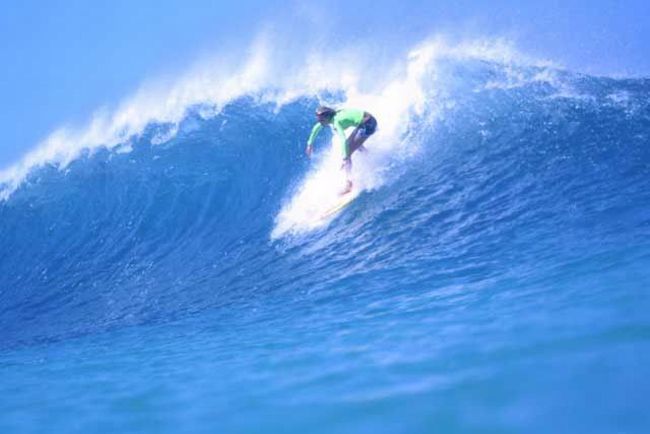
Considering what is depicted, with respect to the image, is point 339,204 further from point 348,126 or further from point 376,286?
point 376,286

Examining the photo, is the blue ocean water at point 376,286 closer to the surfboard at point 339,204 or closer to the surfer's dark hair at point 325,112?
the surfboard at point 339,204

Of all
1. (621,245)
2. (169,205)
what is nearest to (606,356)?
(621,245)

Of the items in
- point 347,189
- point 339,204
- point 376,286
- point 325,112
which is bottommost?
point 376,286

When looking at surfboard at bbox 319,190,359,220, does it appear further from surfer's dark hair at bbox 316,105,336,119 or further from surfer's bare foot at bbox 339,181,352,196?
surfer's dark hair at bbox 316,105,336,119

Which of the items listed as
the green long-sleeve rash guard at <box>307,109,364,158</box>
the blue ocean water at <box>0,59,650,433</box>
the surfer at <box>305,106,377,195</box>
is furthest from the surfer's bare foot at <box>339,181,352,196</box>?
the green long-sleeve rash guard at <box>307,109,364,158</box>

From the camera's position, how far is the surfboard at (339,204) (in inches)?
349

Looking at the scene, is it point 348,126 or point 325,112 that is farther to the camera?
point 348,126

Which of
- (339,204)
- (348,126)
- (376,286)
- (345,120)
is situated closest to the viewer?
(376,286)

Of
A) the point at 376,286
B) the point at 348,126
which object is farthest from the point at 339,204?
the point at 376,286

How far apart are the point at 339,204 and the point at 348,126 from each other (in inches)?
60.4

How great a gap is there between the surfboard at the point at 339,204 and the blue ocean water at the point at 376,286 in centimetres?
20

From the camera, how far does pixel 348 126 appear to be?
9.70 meters

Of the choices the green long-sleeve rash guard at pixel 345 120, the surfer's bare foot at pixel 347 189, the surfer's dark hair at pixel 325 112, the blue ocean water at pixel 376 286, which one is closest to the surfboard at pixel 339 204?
the surfer's bare foot at pixel 347 189

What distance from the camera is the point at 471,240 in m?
5.92
